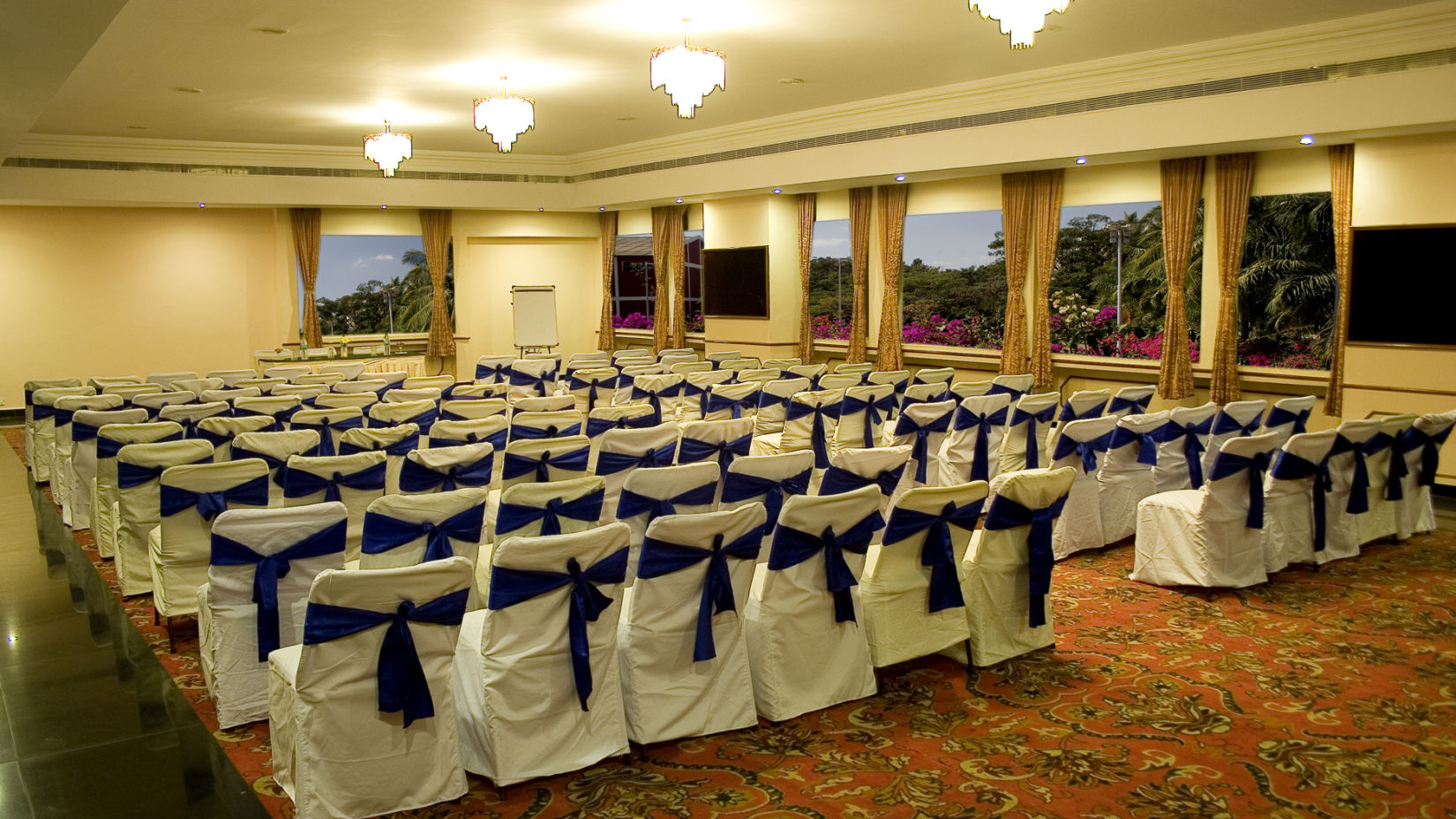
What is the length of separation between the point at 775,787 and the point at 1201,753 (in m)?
1.58

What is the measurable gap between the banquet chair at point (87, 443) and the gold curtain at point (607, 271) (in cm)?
1126

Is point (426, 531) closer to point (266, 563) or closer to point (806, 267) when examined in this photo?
point (266, 563)

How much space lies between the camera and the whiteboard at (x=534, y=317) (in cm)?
1731

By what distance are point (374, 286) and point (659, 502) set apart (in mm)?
14217

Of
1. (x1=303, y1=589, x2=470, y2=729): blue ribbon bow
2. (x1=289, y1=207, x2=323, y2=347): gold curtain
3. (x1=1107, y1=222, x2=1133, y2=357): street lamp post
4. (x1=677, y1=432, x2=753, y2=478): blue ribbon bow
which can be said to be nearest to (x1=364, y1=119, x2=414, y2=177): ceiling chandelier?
(x1=289, y1=207, x2=323, y2=347): gold curtain

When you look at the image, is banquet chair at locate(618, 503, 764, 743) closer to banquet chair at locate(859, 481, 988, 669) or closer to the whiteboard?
banquet chair at locate(859, 481, 988, 669)

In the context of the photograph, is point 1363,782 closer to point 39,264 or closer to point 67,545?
point 67,545

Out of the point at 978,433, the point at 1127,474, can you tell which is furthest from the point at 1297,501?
the point at 978,433

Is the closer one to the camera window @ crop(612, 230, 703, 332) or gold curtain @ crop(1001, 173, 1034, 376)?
gold curtain @ crop(1001, 173, 1034, 376)

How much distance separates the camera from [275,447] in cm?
584

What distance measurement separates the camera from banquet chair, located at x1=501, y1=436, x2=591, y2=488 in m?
5.57

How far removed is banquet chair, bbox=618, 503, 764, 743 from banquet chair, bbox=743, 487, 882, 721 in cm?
13

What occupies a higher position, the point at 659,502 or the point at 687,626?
the point at 659,502

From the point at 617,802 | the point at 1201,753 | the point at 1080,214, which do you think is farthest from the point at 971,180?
the point at 617,802
